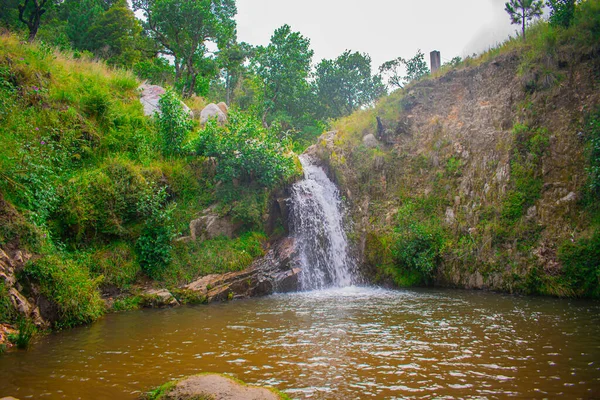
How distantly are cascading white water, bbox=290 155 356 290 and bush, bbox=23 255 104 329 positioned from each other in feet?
25.6

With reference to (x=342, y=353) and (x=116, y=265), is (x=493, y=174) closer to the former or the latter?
(x=342, y=353)

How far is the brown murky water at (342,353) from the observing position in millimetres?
5062

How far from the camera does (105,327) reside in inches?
346

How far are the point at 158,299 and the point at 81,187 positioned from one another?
4.29 m

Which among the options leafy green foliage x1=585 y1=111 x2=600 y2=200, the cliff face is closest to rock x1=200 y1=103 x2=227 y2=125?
the cliff face

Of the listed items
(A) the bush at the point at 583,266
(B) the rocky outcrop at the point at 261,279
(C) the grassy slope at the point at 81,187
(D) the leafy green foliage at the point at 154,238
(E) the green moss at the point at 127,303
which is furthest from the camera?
(B) the rocky outcrop at the point at 261,279

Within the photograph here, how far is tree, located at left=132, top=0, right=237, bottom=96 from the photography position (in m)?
23.1

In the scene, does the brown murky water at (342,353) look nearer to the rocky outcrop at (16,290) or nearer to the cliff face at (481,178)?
the rocky outcrop at (16,290)

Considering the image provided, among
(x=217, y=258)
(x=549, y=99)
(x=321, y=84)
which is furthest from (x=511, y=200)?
(x=321, y=84)

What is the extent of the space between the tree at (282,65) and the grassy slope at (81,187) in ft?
49.6

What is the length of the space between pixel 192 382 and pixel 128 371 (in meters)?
1.80

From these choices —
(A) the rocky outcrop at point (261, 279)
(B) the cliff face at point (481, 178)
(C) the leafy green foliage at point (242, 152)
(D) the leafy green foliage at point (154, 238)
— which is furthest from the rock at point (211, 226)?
(B) the cliff face at point (481, 178)

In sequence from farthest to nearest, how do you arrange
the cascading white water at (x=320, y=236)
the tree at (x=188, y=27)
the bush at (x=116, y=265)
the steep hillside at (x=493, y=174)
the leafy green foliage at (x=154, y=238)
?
the tree at (x=188, y=27) → the cascading white water at (x=320, y=236) → the leafy green foliage at (x=154, y=238) → the steep hillside at (x=493, y=174) → the bush at (x=116, y=265)

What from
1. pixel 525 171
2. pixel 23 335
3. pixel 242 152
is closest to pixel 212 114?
pixel 242 152
